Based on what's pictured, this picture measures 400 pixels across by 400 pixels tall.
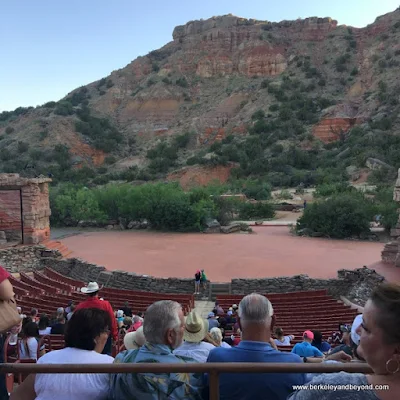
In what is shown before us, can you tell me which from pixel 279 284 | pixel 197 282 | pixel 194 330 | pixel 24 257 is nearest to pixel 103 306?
pixel 194 330

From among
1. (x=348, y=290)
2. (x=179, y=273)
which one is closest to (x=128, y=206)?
(x=179, y=273)

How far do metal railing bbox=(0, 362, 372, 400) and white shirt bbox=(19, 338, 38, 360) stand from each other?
440cm

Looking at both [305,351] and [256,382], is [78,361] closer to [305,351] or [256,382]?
[256,382]

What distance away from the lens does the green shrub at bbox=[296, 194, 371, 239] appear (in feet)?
93.1

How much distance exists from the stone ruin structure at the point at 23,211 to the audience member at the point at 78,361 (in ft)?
75.5

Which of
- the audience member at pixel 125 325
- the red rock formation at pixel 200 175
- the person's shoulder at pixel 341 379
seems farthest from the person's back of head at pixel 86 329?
the red rock formation at pixel 200 175

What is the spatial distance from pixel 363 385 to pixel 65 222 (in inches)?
1495

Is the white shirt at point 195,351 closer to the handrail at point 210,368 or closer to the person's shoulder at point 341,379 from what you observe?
the handrail at point 210,368

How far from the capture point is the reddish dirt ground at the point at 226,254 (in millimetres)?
20453

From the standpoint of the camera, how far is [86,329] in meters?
3.15

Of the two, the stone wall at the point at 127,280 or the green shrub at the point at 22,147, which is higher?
the green shrub at the point at 22,147

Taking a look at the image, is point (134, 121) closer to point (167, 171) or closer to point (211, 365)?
point (167, 171)

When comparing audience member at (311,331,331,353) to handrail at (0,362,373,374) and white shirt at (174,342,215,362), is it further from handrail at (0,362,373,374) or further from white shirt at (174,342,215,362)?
handrail at (0,362,373,374)

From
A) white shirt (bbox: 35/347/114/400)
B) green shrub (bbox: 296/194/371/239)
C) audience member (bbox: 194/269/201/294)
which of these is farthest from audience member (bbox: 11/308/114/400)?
green shrub (bbox: 296/194/371/239)
